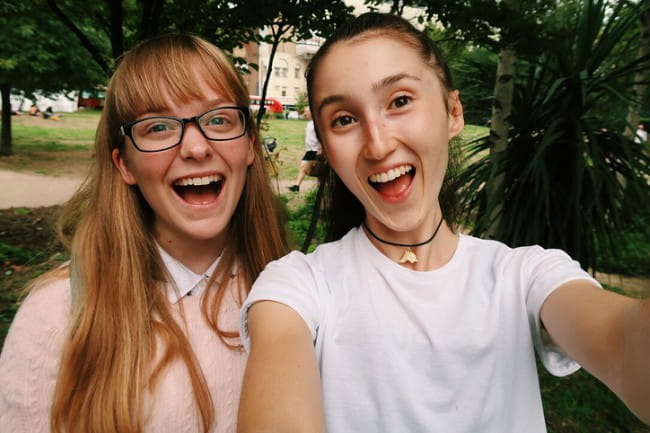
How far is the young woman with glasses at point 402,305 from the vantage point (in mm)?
1125

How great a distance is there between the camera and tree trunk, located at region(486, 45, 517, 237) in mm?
3498

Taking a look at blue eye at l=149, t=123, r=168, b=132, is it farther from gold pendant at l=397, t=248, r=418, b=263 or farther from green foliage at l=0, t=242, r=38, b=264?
green foliage at l=0, t=242, r=38, b=264

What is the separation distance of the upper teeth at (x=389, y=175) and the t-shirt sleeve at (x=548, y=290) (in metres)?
0.44

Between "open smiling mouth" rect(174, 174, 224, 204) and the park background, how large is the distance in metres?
0.66

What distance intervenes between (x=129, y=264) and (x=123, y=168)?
0.35m

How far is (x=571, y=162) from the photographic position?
4012mm

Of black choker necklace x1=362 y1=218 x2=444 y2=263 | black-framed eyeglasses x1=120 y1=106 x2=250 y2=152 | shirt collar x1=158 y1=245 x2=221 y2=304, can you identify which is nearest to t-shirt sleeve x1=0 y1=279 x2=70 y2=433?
shirt collar x1=158 y1=245 x2=221 y2=304

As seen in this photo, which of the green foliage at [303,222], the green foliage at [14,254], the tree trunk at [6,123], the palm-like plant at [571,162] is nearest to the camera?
the palm-like plant at [571,162]

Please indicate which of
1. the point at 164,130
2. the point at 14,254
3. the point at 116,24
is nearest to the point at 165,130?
the point at 164,130

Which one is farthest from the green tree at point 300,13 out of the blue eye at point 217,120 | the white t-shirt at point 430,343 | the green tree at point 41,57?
the green tree at point 41,57

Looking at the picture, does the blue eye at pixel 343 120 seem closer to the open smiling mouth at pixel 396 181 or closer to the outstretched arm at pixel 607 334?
the open smiling mouth at pixel 396 181

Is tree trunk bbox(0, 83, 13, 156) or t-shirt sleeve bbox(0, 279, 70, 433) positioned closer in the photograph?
t-shirt sleeve bbox(0, 279, 70, 433)

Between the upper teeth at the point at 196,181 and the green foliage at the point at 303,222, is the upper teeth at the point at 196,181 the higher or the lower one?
the higher one

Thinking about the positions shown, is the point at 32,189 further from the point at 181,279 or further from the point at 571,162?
the point at 571,162
